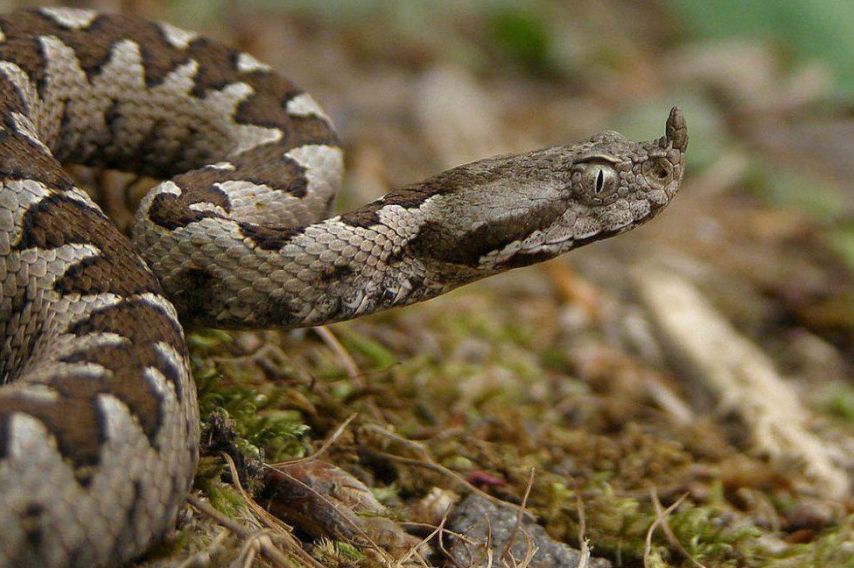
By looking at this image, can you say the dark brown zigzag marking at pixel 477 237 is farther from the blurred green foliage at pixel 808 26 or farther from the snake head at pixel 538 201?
the blurred green foliage at pixel 808 26

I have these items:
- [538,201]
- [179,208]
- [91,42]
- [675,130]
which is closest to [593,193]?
[538,201]

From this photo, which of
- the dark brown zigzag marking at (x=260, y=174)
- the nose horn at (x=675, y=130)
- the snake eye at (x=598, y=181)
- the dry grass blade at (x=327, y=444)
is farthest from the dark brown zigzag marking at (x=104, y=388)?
the nose horn at (x=675, y=130)

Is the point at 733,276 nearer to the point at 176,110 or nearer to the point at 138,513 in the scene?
the point at 176,110

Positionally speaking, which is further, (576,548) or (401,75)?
(401,75)

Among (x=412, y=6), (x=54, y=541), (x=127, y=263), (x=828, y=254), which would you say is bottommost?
(x=54, y=541)

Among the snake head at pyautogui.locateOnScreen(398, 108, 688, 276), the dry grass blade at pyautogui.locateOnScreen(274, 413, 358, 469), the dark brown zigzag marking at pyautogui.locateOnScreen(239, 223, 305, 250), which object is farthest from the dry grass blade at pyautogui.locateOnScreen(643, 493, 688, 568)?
the dark brown zigzag marking at pyautogui.locateOnScreen(239, 223, 305, 250)

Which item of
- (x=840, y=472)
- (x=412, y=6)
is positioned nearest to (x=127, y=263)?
(x=840, y=472)
